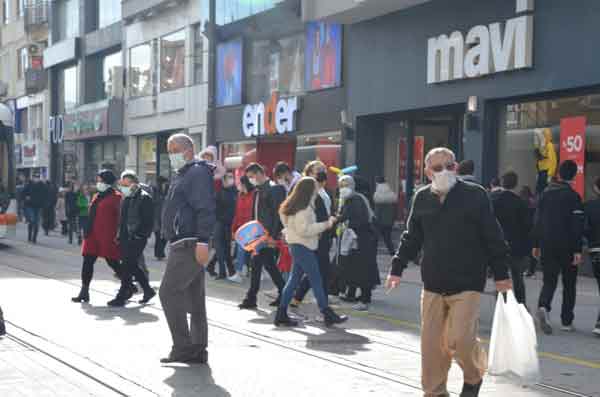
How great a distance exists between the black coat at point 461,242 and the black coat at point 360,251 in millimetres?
5453

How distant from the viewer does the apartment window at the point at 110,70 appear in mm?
39594

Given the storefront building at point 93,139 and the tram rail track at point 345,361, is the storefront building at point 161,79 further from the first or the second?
the tram rail track at point 345,361

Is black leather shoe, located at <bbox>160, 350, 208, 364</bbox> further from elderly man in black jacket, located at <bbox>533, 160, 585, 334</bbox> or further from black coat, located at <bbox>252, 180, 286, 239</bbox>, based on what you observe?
elderly man in black jacket, located at <bbox>533, 160, 585, 334</bbox>

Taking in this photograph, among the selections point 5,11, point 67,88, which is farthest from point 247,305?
point 5,11

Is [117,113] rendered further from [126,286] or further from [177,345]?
[177,345]

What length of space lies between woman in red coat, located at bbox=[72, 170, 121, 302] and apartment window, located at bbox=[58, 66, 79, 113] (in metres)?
32.7

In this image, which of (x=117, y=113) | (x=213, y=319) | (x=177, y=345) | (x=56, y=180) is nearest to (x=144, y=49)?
(x=117, y=113)

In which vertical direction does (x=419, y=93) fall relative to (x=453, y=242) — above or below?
above

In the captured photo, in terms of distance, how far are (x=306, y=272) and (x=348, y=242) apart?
1.86 meters

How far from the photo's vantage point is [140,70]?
1455 inches

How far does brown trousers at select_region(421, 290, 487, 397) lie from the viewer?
6.32 meters

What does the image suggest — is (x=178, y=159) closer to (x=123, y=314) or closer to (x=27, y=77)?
(x=123, y=314)

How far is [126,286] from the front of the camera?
40.1 ft

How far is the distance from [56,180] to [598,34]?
34.6 meters
